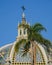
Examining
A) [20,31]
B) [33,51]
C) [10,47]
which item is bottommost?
[33,51]

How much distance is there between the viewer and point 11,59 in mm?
65312

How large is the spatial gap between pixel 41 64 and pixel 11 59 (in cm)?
583

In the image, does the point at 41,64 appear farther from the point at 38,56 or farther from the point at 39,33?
the point at 39,33

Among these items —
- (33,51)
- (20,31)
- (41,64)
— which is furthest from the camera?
(20,31)

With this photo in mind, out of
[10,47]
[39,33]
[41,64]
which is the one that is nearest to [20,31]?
[10,47]

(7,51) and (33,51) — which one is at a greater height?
(7,51)

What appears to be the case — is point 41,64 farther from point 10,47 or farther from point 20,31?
point 20,31

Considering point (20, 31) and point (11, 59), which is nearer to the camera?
point (11, 59)

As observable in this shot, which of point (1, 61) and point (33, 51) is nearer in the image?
point (33, 51)

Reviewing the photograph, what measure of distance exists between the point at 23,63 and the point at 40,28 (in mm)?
22719

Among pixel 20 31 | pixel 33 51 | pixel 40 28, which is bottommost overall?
pixel 33 51

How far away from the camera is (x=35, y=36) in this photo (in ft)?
142

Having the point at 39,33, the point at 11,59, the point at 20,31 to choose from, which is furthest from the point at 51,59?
the point at 39,33

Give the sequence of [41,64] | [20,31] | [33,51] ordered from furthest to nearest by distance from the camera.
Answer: [20,31]
[41,64]
[33,51]
